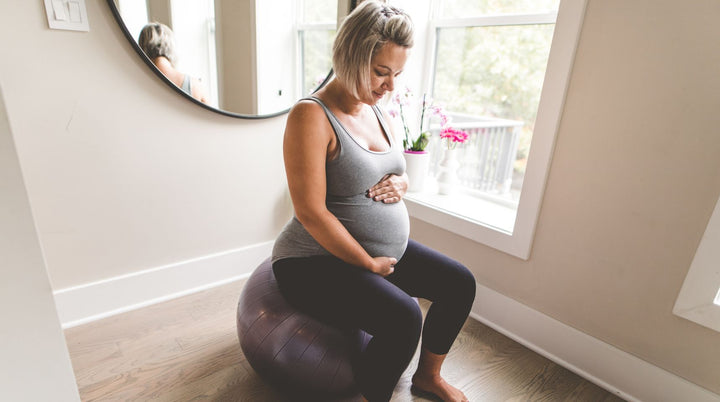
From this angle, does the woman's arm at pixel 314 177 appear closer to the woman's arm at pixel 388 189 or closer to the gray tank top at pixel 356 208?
the gray tank top at pixel 356 208

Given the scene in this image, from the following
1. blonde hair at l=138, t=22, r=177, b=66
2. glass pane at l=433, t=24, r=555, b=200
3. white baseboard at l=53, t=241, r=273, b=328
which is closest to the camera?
blonde hair at l=138, t=22, r=177, b=66

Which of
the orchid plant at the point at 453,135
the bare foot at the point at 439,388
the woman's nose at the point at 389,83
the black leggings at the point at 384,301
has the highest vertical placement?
the woman's nose at the point at 389,83

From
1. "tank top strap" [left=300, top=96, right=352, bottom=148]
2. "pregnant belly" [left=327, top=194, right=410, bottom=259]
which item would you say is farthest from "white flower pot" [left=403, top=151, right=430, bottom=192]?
"tank top strap" [left=300, top=96, right=352, bottom=148]

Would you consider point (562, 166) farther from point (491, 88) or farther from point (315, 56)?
point (315, 56)

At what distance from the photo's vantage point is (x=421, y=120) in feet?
7.23

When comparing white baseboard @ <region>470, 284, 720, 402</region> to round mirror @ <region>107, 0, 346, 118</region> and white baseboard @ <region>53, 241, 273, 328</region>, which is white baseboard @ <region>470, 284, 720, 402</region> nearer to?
white baseboard @ <region>53, 241, 273, 328</region>

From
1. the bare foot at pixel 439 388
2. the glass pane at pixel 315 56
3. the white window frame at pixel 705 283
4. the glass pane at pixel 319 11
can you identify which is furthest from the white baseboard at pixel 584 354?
the glass pane at pixel 319 11

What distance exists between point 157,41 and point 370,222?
45.2 inches

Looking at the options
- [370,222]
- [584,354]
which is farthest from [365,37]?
[584,354]

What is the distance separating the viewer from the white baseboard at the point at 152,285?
1.63 meters

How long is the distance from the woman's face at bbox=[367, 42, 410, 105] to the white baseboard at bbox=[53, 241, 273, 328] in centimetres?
131

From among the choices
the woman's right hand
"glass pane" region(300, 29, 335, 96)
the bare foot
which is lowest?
the bare foot

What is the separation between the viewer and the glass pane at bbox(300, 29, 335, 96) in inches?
76.0

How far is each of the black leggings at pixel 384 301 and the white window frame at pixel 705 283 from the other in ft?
2.24
